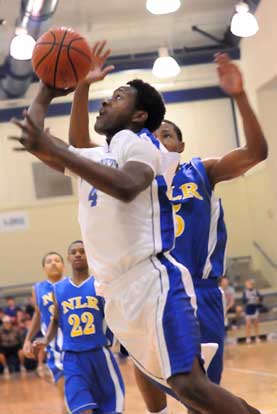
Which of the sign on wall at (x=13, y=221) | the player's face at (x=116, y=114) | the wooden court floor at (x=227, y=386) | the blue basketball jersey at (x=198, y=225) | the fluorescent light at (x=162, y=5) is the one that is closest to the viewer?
the player's face at (x=116, y=114)

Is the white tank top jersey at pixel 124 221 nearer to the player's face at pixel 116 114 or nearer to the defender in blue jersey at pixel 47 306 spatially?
the player's face at pixel 116 114

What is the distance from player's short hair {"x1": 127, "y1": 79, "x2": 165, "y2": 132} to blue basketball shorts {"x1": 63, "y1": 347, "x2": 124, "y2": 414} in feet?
8.53

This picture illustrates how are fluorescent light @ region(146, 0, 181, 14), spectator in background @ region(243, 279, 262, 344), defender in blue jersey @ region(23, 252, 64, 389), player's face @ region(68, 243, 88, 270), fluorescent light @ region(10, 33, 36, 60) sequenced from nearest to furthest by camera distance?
player's face @ region(68, 243, 88, 270) < defender in blue jersey @ region(23, 252, 64, 389) < fluorescent light @ region(146, 0, 181, 14) < fluorescent light @ region(10, 33, 36, 60) < spectator in background @ region(243, 279, 262, 344)

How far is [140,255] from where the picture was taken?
354 cm

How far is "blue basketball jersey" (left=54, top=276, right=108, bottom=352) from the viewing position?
6293mm

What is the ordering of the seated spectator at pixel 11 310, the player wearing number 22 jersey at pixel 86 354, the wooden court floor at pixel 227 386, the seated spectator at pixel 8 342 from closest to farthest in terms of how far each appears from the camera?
the player wearing number 22 jersey at pixel 86 354, the wooden court floor at pixel 227 386, the seated spectator at pixel 8 342, the seated spectator at pixel 11 310

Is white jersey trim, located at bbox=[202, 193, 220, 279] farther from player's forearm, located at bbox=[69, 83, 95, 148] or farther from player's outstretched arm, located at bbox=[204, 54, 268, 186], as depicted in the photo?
player's forearm, located at bbox=[69, 83, 95, 148]

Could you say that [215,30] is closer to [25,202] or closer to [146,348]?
[25,202]

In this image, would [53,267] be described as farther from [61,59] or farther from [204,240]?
[61,59]

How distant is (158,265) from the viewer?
11.6ft

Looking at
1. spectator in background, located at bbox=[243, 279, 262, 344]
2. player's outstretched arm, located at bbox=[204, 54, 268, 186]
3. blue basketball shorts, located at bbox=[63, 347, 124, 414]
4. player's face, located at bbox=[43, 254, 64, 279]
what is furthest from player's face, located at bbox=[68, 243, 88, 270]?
spectator in background, located at bbox=[243, 279, 262, 344]

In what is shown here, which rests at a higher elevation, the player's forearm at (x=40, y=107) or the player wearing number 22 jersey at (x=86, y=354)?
the player's forearm at (x=40, y=107)

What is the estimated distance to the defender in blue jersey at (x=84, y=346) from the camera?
5988 mm

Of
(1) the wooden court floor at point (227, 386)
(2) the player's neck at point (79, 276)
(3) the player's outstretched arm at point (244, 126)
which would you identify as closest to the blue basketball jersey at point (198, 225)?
(3) the player's outstretched arm at point (244, 126)
